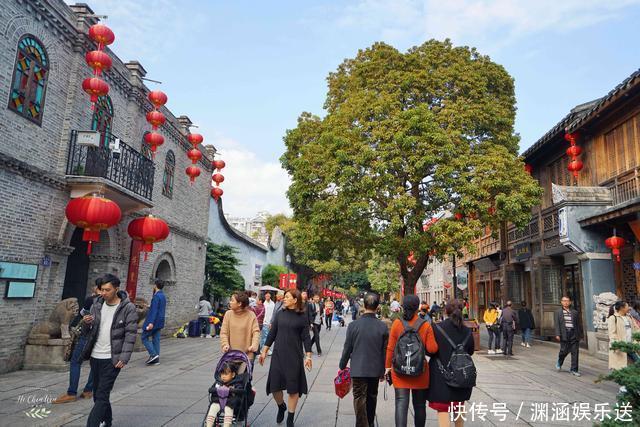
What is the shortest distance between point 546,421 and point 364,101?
1058cm

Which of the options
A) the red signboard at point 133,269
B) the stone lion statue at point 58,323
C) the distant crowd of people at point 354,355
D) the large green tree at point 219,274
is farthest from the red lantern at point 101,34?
the large green tree at point 219,274

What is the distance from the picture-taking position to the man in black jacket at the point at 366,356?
4.68 m

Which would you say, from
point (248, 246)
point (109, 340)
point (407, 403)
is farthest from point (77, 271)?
point (248, 246)

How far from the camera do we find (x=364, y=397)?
4730 mm

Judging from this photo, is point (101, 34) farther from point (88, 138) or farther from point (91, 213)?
point (91, 213)

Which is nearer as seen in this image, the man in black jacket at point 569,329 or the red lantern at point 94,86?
the red lantern at point 94,86

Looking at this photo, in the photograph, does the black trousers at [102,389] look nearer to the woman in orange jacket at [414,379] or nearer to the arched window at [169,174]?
the woman in orange jacket at [414,379]

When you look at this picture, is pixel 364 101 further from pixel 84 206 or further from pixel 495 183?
pixel 84 206

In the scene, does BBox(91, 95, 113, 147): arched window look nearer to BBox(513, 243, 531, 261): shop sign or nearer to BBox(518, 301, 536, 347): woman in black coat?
BBox(518, 301, 536, 347): woman in black coat

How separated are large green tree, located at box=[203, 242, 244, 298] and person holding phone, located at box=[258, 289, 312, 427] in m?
15.1

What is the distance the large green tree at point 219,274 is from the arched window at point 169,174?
5351 millimetres

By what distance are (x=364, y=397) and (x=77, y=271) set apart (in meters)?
9.33

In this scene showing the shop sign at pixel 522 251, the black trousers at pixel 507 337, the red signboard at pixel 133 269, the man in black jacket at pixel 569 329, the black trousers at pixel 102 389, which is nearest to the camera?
the black trousers at pixel 102 389

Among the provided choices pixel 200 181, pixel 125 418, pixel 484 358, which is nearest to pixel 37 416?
pixel 125 418
